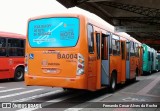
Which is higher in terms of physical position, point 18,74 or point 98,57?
point 98,57

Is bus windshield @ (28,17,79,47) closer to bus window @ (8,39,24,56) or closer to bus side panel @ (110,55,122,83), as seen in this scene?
bus side panel @ (110,55,122,83)

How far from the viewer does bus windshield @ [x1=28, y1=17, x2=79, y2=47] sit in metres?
11.2

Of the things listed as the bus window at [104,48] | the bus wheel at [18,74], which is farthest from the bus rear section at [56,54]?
the bus wheel at [18,74]

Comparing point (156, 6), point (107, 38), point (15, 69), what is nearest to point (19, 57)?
point (15, 69)

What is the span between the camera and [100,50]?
12.5 metres

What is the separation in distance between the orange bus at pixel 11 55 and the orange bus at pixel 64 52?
270 inches

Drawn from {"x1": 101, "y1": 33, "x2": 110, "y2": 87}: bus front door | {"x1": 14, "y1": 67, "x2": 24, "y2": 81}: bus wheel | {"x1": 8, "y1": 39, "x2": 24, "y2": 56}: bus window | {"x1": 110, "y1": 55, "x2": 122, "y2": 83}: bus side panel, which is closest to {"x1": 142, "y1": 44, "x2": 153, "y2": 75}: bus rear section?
{"x1": 14, "y1": 67, "x2": 24, "y2": 81}: bus wheel

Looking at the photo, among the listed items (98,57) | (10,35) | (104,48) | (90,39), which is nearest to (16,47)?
(10,35)

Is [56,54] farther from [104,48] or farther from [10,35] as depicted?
[10,35]

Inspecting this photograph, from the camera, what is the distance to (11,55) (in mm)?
19125

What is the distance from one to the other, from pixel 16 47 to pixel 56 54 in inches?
349

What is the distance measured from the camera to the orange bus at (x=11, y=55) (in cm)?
1842

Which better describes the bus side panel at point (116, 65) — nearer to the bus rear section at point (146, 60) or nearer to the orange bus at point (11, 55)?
the orange bus at point (11, 55)

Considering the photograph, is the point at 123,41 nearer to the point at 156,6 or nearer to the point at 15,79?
the point at 15,79
